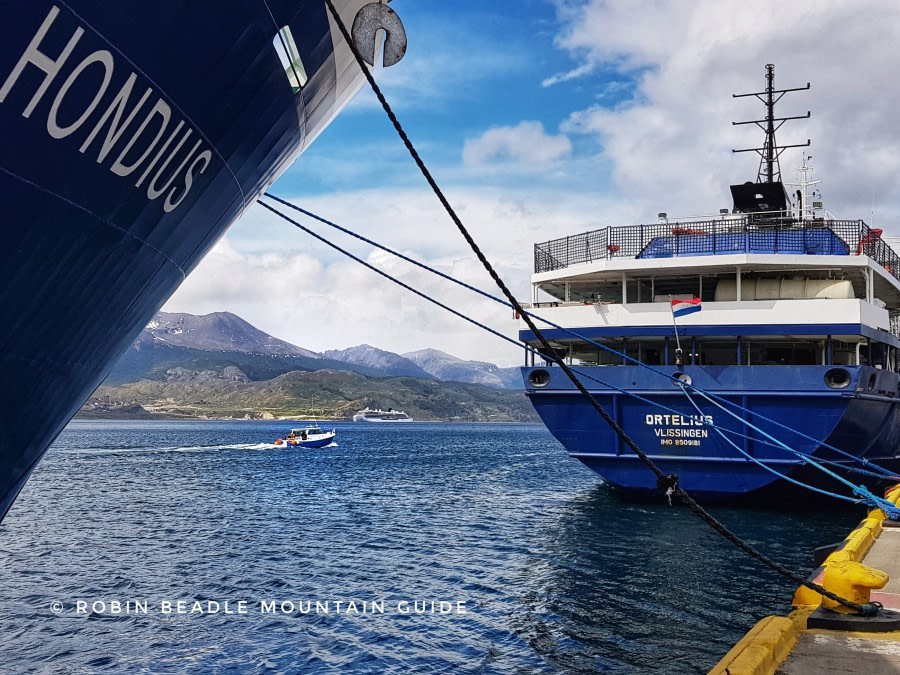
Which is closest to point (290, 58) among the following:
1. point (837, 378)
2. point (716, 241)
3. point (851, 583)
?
point (851, 583)

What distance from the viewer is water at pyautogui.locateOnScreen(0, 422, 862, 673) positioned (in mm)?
12828

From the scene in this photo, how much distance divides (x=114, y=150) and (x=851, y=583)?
8.44m

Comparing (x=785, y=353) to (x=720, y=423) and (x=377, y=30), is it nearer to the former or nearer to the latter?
(x=720, y=423)

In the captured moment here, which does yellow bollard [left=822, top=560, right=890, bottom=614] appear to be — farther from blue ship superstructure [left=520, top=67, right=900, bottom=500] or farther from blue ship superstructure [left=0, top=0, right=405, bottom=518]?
blue ship superstructure [left=520, top=67, right=900, bottom=500]

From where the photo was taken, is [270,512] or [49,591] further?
[270,512]

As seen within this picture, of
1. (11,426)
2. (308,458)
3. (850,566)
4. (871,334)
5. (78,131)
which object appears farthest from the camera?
(308,458)

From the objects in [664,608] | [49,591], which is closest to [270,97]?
[664,608]

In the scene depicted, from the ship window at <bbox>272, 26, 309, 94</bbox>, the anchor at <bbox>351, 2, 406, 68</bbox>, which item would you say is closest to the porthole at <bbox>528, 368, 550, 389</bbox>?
the ship window at <bbox>272, 26, 309, 94</bbox>

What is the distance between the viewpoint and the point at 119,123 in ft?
16.8

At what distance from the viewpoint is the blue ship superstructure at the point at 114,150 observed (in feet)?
15.1

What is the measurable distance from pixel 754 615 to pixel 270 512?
71.3ft

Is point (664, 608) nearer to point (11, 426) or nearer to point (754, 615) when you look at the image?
point (754, 615)

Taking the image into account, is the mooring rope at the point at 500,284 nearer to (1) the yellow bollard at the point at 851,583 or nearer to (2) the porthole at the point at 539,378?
(1) the yellow bollard at the point at 851,583

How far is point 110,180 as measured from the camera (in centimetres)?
536
